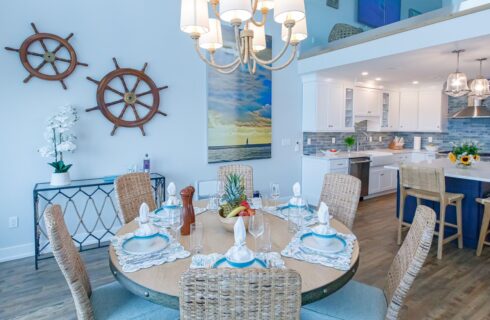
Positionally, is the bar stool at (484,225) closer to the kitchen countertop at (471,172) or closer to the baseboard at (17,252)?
the kitchen countertop at (471,172)

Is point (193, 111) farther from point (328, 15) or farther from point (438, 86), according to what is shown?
point (438, 86)

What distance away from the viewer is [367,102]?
20.7 feet

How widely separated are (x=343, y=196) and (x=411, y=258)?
1038 millimetres

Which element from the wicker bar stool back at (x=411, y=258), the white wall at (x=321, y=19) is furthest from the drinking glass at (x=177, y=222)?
the white wall at (x=321, y=19)

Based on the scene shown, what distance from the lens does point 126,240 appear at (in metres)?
1.77

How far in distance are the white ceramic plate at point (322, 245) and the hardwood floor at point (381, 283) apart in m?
1.14

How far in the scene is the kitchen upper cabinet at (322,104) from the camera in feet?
17.7

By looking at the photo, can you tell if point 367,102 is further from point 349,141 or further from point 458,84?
point 458,84

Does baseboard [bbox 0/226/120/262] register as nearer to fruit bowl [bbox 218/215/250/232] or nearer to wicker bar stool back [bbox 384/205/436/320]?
fruit bowl [bbox 218/215/250/232]

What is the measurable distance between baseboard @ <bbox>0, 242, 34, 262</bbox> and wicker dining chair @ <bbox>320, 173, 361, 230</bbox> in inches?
125

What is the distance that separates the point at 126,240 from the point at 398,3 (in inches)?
306

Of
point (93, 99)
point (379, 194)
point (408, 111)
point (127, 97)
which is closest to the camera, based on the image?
point (93, 99)

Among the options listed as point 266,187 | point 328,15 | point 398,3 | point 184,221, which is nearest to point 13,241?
point 184,221

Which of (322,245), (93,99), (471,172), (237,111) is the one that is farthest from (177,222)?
(471,172)
